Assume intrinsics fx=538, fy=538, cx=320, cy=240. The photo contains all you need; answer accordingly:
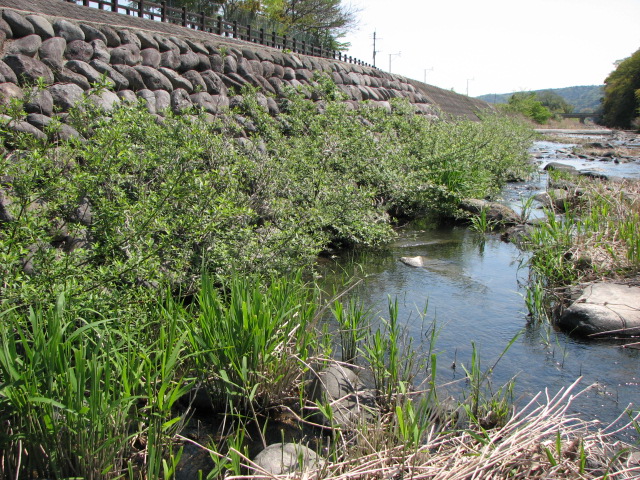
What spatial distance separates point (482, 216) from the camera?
1030 cm

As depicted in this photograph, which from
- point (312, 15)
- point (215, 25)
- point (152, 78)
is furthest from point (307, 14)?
point (152, 78)

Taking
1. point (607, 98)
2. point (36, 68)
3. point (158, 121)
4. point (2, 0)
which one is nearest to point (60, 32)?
point (2, 0)

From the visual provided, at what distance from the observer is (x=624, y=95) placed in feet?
186

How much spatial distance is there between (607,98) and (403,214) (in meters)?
62.7

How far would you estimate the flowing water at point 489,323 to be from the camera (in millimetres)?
4465

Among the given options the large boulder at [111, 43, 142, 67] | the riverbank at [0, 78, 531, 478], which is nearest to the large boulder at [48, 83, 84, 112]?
the riverbank at [0, 78, 531, 478]

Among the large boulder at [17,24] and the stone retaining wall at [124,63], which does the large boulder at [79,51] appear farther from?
the large boulder at [17,24]

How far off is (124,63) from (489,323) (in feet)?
25.7

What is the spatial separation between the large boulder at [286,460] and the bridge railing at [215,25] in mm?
9875

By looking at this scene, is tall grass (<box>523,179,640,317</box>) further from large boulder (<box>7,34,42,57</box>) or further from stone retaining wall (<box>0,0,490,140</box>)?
large boulder (<box>7,34,42,57</box>)

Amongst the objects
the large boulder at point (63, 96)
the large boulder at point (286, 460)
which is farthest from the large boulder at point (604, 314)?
the large boulder at point (63, 96)

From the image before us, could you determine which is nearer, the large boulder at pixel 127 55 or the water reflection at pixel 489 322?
the water reflection at pixel 489 322

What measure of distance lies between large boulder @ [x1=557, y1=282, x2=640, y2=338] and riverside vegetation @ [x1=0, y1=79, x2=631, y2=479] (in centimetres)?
147

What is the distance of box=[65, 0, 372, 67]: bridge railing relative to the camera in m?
12.3
